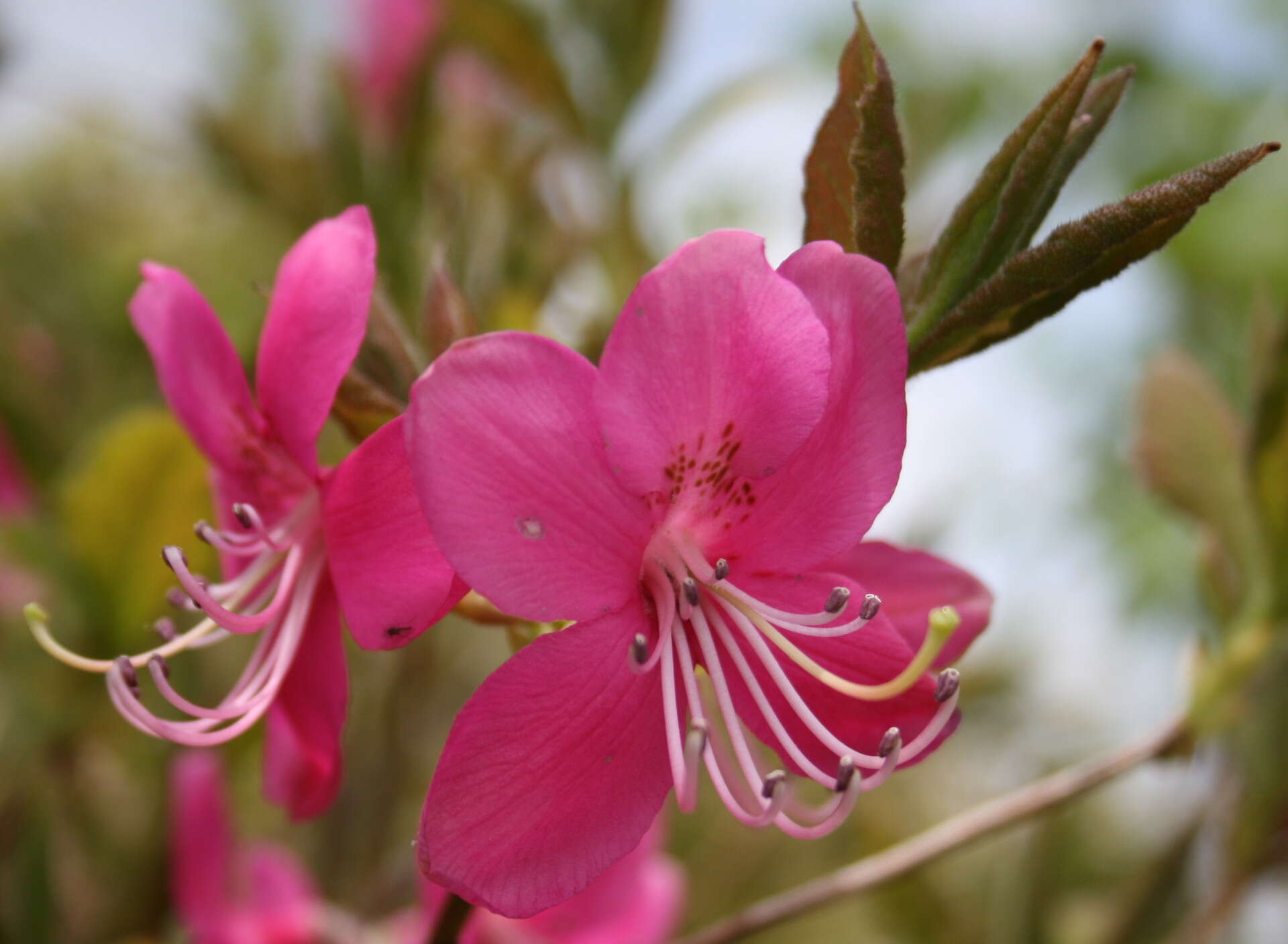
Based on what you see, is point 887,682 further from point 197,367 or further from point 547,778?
point 197,367

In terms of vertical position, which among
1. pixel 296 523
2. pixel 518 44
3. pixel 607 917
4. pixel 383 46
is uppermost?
pixel 383 46

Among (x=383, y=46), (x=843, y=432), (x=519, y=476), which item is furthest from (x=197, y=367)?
(x=383, y=46)

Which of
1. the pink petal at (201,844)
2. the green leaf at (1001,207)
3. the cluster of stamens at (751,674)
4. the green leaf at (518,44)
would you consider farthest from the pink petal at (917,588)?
the green leaf at (518,44)

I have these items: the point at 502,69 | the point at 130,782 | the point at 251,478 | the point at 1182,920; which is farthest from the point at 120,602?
the point at 1182,920

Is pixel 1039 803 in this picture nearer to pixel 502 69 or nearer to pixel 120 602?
pixel 120 602

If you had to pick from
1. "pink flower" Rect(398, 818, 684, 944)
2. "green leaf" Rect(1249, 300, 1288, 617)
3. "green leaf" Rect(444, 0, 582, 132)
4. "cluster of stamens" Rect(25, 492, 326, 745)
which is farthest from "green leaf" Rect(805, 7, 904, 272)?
"green leaf" Rect(444, 0, 582, 132)

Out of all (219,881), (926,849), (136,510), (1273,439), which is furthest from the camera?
(136,510)
